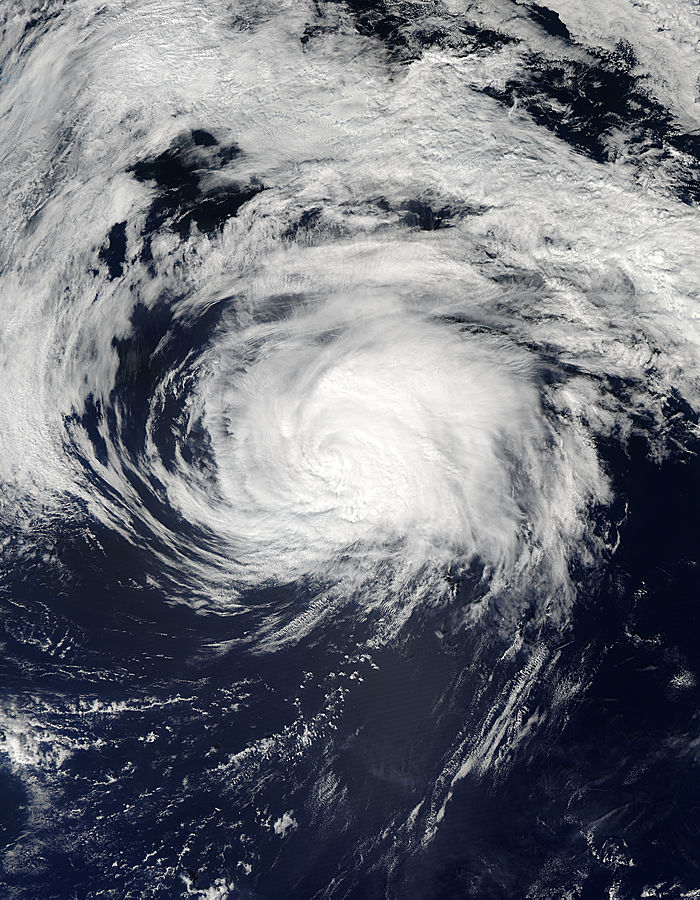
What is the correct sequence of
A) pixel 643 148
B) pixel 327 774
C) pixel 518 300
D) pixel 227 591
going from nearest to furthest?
pixel 643 148 → pixel 518 300 → pixel 327 774 → pixel 227 591

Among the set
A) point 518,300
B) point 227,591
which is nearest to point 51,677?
point 227,591

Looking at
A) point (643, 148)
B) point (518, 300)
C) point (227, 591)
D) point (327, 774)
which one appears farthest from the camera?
point (227, 591)

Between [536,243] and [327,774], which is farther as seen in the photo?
[327,774]

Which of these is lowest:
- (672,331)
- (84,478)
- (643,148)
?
(84,478)

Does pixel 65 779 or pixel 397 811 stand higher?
pixel 65 779

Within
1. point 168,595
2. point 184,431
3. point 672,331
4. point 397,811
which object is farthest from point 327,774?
point 672,331

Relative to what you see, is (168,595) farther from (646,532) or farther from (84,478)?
(646,532)
